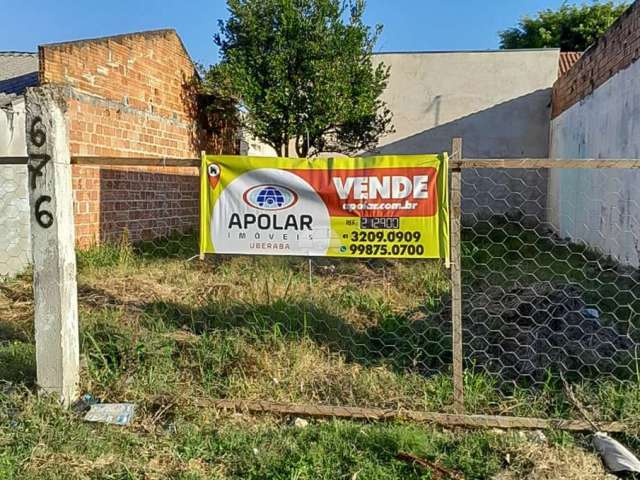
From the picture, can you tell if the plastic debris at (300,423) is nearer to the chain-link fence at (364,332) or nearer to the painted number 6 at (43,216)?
the chain-link fence at (364,332)

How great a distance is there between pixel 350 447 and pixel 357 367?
2.84 feet

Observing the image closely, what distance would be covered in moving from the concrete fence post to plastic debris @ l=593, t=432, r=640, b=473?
321 cm

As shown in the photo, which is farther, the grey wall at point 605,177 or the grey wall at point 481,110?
the grey wall at point 481,110

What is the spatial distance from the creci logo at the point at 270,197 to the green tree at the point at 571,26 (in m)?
23.6

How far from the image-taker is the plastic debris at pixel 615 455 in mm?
2801

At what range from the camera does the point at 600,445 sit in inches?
117

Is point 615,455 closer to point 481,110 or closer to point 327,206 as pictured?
point 327,206

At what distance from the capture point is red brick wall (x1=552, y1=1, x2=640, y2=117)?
6926mm

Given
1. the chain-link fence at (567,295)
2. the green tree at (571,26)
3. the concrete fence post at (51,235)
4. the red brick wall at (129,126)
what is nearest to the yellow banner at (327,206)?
the concrete fence post at (51,235)

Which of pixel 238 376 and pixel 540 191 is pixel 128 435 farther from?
pixel 540 191

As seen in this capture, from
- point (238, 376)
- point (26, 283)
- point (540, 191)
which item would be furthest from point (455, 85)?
point (238, 376)

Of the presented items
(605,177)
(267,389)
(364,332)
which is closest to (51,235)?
(267,389)

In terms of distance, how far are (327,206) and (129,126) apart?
6.69m

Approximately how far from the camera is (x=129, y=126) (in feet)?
29.7
